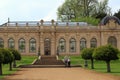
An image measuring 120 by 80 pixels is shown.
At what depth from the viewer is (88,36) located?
9869 cm

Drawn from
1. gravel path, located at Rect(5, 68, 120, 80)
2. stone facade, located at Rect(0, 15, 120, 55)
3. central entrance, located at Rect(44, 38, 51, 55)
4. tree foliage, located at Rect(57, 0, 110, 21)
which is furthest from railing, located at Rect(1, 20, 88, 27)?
gravel path, located at Rect(5, 68, 120, 80)

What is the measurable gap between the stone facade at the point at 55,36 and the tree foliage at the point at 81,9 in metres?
19.2

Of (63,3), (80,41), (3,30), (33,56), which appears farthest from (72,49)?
(63,3)

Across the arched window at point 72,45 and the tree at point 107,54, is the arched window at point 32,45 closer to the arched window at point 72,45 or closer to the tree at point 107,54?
the arched window at point 72,45

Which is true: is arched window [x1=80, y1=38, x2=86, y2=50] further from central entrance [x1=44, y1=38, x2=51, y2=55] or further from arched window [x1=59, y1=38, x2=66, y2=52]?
central entrance [x1=44, y1=38, x2=51, y2=55]

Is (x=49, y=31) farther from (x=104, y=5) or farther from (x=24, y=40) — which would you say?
(x=104, y=5)

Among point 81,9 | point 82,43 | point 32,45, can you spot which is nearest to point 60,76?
point 32,45

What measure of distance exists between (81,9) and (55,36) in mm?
22953

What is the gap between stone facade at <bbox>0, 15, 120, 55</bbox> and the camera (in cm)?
9719

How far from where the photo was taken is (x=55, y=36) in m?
98.0

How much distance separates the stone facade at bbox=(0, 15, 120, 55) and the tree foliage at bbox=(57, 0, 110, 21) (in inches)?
756

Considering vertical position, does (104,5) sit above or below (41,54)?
above

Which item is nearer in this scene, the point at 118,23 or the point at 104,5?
the point at 118,23

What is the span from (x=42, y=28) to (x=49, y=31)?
1.60 m
